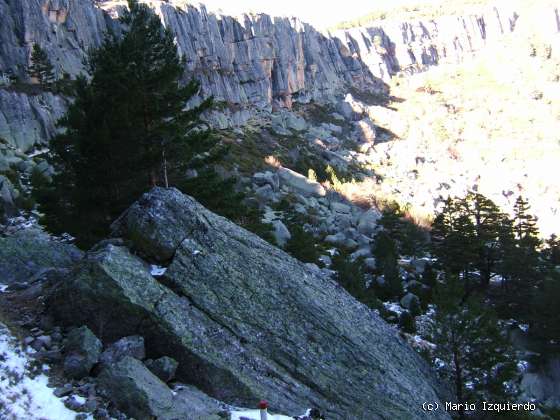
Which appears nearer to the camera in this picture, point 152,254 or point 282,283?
point 152,254

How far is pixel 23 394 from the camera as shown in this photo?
7090mm

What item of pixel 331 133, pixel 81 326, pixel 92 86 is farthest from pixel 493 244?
pixel 331 133

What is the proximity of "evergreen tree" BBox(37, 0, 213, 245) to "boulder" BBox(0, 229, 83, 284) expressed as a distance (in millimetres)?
1461

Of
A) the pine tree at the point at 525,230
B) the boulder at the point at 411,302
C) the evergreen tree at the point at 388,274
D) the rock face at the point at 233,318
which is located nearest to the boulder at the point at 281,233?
the evergreen tree at the point at 388,274

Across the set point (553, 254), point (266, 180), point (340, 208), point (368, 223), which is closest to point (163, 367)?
point (553, 254)

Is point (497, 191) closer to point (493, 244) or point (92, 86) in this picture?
point (493, 244)

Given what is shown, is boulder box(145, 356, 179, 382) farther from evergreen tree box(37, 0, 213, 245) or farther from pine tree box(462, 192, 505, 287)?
pine tree box(462, 192, 505, 287)

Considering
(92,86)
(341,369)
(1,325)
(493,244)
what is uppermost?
(92,86)

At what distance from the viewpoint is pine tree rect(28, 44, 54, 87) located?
56.0m

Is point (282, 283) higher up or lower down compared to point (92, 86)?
lower down

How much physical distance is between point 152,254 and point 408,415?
26.0 feet

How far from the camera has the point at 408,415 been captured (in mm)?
11719

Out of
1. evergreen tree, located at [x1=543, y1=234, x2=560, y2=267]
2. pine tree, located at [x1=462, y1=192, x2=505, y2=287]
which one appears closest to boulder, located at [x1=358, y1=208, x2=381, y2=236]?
pine tree, located at [x1=462, y1=192, x2=505, y2=287]

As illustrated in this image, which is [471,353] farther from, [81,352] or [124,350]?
[81,352]
